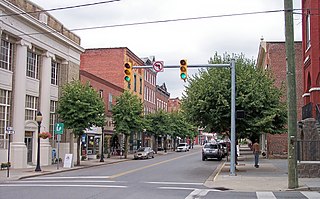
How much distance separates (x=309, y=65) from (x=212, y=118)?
8916 mm

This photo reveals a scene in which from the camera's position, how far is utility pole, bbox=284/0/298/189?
1661 centimetres

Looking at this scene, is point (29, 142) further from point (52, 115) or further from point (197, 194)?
point (197, 194)

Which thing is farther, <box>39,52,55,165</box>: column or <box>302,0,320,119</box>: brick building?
<box>39,52,55,165</box>: column

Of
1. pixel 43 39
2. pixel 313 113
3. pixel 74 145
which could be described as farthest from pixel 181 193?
pixel 74 145

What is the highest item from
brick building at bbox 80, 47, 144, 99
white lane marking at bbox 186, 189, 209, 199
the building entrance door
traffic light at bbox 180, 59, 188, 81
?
brick building at bbox 80, 47, 144, 99

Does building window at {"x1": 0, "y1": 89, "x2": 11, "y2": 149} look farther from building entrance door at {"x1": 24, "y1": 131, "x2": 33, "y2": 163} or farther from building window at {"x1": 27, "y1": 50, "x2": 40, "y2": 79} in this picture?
building window at {"x1": 27, "y1": 50, "x2": 40, "y2": 79}

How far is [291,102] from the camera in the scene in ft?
55.1

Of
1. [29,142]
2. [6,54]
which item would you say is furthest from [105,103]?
[6,54]

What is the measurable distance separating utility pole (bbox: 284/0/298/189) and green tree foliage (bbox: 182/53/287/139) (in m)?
6.14

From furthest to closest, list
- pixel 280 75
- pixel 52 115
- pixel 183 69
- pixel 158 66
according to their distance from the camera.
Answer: pixel 280 75 < pixel 52 115 < pixel 158 66 < pixel 183 69

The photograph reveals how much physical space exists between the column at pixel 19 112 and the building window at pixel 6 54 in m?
0.48

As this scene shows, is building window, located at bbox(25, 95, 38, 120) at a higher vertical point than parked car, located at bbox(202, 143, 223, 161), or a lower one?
higher

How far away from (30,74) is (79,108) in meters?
4.51

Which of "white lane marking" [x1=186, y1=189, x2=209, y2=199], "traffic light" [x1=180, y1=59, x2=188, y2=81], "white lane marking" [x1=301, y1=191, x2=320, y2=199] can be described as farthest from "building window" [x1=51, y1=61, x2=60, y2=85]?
"white lane marking" [x1=301, y1=191, x2=320, y2=199]
